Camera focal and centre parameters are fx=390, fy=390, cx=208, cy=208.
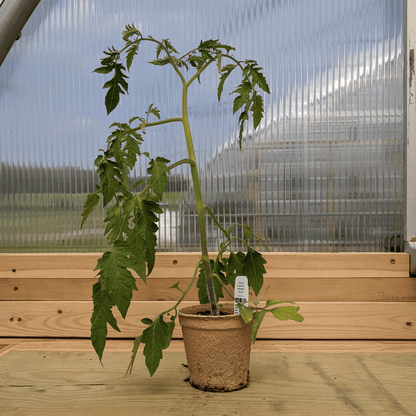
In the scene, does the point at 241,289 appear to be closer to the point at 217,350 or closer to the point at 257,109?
the point at 217,350

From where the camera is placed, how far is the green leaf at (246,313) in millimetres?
703

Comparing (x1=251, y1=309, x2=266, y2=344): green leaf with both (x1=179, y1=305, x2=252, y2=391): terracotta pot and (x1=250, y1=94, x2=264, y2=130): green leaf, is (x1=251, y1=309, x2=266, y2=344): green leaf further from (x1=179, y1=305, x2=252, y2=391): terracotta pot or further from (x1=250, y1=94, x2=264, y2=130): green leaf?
(x1=250, y1=94, x2=264, y2=130): green leaf

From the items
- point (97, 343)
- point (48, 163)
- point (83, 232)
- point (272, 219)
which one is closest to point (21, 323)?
point (83, 232)

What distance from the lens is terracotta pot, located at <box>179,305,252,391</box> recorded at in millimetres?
729

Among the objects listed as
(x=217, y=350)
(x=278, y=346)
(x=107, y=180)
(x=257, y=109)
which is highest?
(x=257, y=109)

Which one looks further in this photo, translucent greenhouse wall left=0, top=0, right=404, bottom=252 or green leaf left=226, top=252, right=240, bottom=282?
translucent greenhouse wall left=0, top=0, right=404, bottom=252

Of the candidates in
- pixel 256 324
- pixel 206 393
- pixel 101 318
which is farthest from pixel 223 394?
pixel 101 318

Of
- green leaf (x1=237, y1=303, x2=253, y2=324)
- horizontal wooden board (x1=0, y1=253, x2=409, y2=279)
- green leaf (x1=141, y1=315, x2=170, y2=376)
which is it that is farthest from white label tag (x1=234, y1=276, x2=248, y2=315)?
horizontal wooden board (x1=0, y1=253, x2=409, y2=279)

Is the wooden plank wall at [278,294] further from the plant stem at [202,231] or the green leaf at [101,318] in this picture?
the green leaf at [101,318]

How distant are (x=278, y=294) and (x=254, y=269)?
24 centimetres

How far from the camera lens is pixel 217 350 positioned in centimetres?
73

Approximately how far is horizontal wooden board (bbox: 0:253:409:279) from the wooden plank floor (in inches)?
7.1

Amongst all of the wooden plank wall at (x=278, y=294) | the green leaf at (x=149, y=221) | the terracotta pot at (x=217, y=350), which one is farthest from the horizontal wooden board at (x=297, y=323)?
the green leaf at (x=149, y=221)

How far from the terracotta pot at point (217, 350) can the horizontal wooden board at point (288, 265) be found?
0.30 metres
